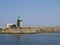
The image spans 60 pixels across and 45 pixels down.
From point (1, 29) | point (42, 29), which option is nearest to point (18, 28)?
point (1, 29)

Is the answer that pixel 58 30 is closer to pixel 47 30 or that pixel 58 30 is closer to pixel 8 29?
pixel 47 30

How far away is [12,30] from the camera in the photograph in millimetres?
98438

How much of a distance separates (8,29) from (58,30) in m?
40.6

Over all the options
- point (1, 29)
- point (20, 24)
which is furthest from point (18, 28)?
point (1, 29)

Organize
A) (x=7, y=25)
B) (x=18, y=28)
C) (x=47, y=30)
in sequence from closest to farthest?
(x=18, y=28)
(x=7, y=25)
(x=47, y=30)

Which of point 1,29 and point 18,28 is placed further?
point 1,29

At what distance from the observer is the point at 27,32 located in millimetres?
100625

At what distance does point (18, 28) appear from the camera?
96.8 metres

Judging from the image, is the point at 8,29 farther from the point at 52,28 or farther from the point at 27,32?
the point at 52,28

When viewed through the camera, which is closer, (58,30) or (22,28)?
(22,28)

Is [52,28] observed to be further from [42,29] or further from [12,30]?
[12,30]

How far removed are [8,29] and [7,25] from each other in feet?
10.7

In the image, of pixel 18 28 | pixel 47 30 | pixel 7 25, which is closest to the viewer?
pixel 18 28

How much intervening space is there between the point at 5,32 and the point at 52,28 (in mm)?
41686
